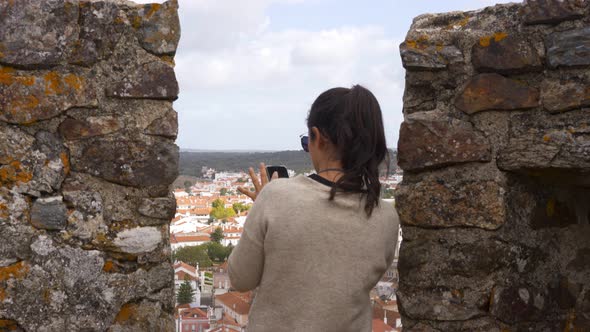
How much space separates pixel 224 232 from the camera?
139 ft

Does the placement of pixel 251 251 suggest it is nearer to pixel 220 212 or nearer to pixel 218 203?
pixel 220 212

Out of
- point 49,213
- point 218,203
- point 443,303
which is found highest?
point 49,213

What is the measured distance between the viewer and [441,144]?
2.38 metres

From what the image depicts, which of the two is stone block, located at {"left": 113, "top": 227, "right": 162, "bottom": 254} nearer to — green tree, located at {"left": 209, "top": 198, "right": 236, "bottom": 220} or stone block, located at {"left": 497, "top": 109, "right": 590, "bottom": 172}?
Answer: stone block, located at {"left": 497, "top": 109, "right": 590, "bottom": 172}

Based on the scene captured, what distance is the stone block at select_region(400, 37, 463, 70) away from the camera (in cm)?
239

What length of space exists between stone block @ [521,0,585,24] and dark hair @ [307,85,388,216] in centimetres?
67

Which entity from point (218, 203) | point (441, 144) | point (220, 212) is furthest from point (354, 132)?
point (218, 203)

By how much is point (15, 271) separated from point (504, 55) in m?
1.75

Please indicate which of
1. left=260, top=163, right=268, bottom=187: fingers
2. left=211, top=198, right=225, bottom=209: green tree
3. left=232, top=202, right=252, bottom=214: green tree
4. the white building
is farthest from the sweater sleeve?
left=232, top=202, right=252, bottom=214: green tree

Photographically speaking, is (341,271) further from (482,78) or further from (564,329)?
(564,329)

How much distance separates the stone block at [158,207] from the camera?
2752 mm

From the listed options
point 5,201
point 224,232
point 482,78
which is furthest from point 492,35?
point 224,232

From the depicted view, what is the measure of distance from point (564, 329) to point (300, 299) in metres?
1.12

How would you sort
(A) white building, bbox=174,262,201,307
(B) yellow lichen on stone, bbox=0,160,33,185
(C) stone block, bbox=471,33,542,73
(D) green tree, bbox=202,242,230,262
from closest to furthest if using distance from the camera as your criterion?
1. (C) stone block, bbox=471,33,542,73
2. (B) yellow lichen on stone, bbox=0,160,33,185
3. (A) white building, bbox=174,262,201,307
4. (D) green tree, bbox=202,242,230,262
